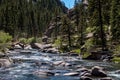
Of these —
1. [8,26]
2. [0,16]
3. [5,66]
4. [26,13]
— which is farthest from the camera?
[26,13]

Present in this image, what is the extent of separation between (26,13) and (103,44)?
11379cm

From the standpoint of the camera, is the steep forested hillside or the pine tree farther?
the steep forested hillside

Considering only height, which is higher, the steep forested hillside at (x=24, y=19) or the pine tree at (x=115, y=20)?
the steep forested hillside at (x=24, y=19)

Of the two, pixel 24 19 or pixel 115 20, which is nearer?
pixel 115 20

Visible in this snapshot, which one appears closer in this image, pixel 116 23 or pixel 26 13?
pixel 116 23

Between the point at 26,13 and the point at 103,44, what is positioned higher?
the point at 26,13

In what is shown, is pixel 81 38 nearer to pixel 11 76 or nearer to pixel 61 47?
pixel 61 47

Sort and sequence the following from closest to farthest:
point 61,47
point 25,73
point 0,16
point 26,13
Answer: point 25,73, point 61,47, point 0,16, point 26,13

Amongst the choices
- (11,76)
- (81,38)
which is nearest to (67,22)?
(81,38)

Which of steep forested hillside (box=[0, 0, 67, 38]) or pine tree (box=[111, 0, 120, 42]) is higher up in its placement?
steep forested hillside (box=[0, 0, 67, 38])

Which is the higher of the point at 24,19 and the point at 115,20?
the point at 24,19

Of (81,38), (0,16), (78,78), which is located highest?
(0,16)

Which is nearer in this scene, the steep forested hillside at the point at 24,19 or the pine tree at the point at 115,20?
the pine tree at the point at 115,20

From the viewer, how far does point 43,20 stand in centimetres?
17262
